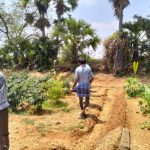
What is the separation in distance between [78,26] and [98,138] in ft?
58.8

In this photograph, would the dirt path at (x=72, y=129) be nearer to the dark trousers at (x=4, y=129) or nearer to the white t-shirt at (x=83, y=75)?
the white t-shirt at (x=83, y=75)

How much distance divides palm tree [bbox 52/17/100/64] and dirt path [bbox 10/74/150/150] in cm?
1285

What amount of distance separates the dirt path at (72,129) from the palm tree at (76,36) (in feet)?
42.2

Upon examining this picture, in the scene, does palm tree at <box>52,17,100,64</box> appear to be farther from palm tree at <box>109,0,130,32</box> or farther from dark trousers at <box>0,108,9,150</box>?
dark trousers at <box>0,108,9,150</box>

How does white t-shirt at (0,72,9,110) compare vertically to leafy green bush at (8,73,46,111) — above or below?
above

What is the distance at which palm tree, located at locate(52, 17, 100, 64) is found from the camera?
27469mm

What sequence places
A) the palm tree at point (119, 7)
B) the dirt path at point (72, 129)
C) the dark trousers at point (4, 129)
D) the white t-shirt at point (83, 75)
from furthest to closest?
1. the palm tree at point (119, 7)
2. the white t-shirt at point (83, 75)
3. the dirt path at point (72, 129)
4. the dark trousers at point (4, 129)

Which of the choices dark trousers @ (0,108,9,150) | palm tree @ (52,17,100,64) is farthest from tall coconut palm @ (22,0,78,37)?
dark trousers @ (0,108,9,150)

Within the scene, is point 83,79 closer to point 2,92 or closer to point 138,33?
point 2,92

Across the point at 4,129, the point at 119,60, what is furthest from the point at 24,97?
the point at 119,60

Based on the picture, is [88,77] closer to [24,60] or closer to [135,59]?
[135,59]

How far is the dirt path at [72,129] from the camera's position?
9250mm

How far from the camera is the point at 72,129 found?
1085 cm

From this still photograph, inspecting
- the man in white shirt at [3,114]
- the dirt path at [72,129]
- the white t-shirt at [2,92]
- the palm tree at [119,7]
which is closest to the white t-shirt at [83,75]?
the dirt path at [72,129]
